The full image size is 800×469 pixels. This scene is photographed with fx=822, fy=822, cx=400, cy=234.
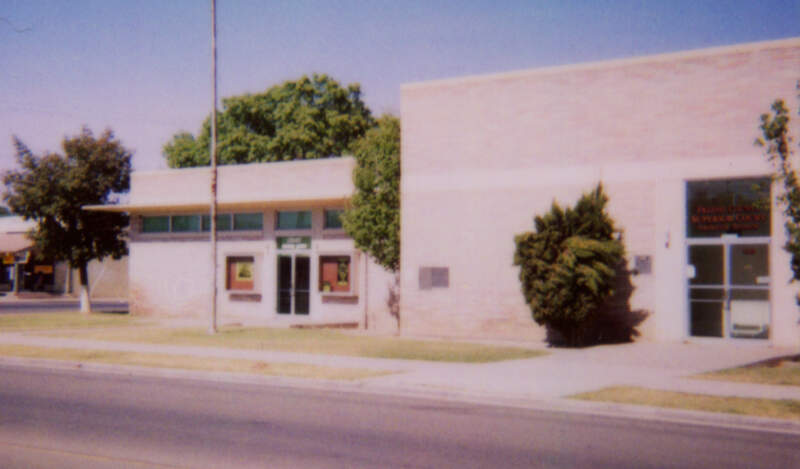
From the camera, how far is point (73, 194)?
32781 millimetres

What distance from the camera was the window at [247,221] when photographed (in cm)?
3094

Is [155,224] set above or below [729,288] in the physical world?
above

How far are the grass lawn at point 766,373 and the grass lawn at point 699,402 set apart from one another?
6.96 ft

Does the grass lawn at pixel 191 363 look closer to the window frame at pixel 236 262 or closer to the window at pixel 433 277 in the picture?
the window at pixel 433 277

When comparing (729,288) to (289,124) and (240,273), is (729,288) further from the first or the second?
(289,124)

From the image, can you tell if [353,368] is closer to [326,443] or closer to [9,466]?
[326,443]

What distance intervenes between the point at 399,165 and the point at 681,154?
27.7 ft

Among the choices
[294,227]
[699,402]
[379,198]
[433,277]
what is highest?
[379,198]

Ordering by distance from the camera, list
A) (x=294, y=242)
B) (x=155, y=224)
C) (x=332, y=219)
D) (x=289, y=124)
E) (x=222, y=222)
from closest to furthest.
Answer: (x=332, y=219), (x=294, y=242), (x=222, y=222), (x=155, y=224), (x=289, y=124)

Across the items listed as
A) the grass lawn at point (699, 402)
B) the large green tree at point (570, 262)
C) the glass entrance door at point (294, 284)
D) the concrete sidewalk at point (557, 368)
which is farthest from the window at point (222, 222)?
the grass lawn at point (699, 402)

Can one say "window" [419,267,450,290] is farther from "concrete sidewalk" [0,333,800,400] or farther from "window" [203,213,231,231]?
"window" [203,213,231,231]

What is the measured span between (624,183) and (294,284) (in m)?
13.6

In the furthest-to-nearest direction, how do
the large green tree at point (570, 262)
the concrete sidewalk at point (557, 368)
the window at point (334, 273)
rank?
the window at point (334, 273)
the large green tree at point (570, 262)
the concrete sidewalk at point (557, 368)

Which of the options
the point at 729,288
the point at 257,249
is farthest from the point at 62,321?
the point at 729,288
